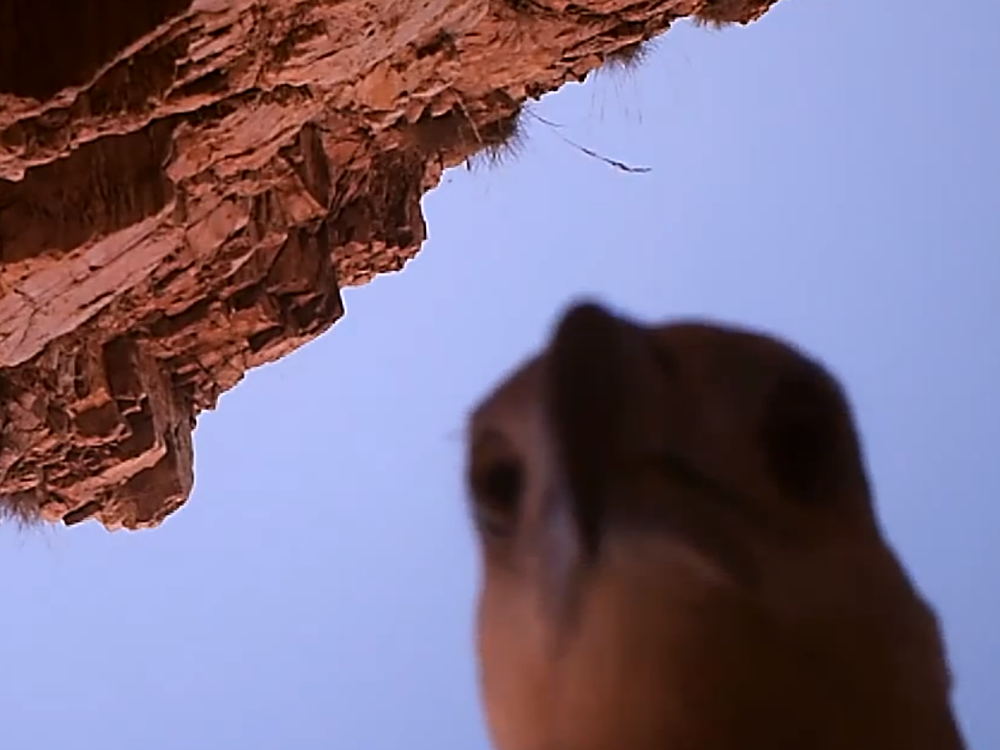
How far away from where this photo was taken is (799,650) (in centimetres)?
74

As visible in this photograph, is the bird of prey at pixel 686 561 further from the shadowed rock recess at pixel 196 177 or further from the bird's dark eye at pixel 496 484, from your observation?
the shadowed rock recess at pixel 196 177

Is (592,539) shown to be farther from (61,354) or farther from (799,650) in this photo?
(61,354)

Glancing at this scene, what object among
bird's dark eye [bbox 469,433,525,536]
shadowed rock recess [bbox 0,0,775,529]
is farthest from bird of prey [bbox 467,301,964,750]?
shadowed rock recess [bbox 0,0,775,529]

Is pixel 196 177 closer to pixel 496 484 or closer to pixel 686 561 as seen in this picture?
pixel 496 484

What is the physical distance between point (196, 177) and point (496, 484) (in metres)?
2.84

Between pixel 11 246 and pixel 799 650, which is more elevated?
pixel 11 246

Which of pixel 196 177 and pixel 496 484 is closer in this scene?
pixel 496 484

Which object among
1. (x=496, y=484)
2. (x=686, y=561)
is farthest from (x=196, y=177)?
(x=686, y=561)

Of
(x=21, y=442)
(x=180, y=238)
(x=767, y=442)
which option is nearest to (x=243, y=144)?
(x=180, y=238)

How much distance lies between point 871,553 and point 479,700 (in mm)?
253

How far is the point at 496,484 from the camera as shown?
84cm

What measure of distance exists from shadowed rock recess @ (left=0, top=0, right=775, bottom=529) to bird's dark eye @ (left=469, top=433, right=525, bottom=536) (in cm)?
185

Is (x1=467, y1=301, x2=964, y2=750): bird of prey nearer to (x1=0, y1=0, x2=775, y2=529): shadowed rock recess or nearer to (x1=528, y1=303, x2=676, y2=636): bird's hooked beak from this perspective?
(x1=528, y1=303, x2=676, y2=636): bird's hooked beak

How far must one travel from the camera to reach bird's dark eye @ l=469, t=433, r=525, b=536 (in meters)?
0.83
